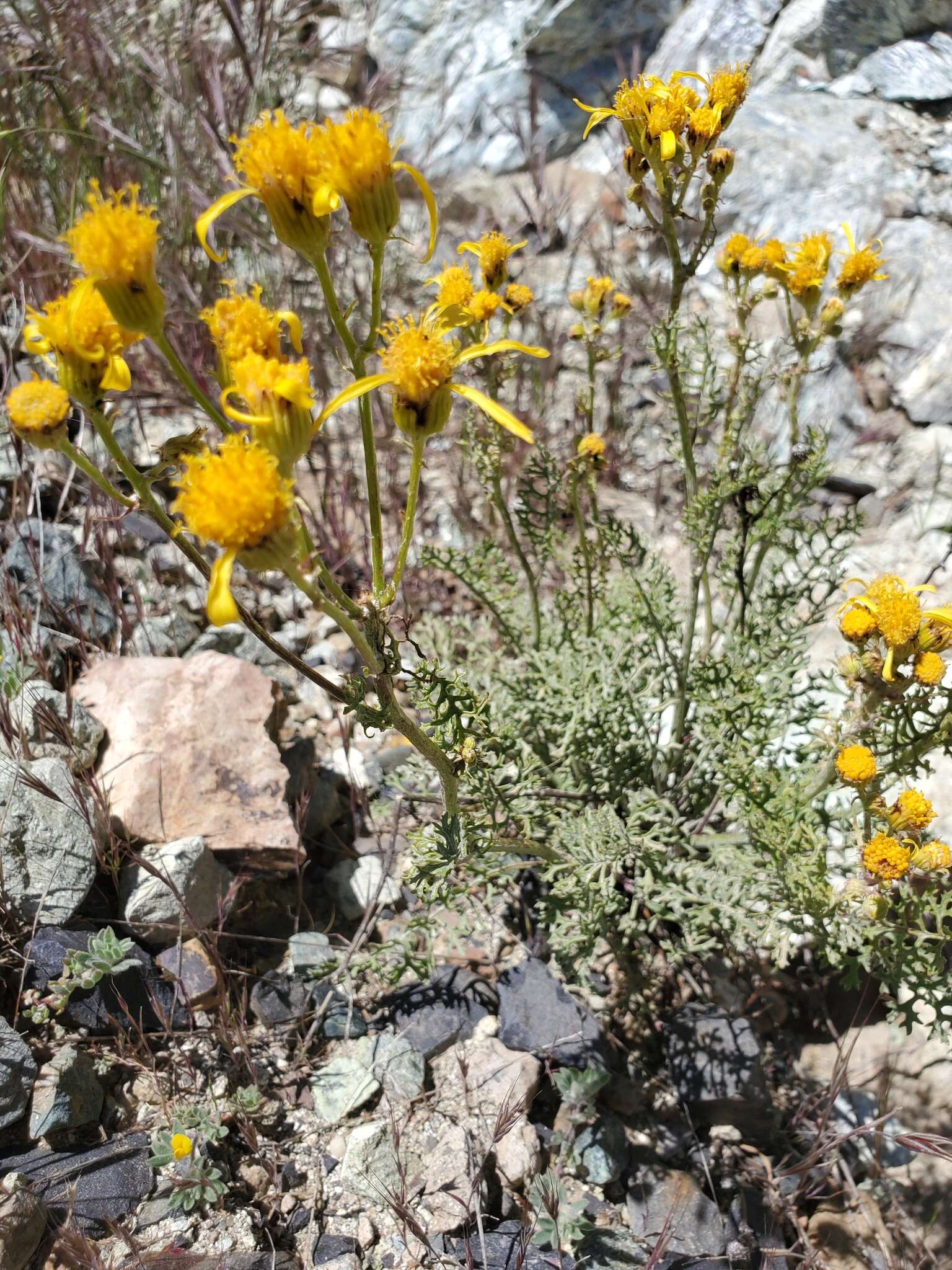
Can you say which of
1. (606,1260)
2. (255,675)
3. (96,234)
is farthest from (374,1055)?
(96,234)

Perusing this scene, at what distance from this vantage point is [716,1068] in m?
2.82

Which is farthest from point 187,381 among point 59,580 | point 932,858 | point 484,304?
point 59,580

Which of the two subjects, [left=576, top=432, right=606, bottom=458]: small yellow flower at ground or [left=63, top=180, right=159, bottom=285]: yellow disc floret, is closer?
[left=63, top=180, right=159, bottom=285]: yellow disc floret

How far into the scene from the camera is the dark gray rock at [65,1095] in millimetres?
2295

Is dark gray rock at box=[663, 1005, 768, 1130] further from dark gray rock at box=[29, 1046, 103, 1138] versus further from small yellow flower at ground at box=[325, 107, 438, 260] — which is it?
small yellow flower at ground at box=[325, 107, 438, 260]

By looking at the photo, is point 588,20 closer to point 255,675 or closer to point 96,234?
point 255,675

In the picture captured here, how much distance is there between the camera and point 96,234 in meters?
1.56

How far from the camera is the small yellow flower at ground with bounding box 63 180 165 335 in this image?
5.15 feet

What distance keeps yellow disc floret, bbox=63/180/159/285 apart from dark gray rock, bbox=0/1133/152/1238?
207 cm

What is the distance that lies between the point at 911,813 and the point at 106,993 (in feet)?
7.18

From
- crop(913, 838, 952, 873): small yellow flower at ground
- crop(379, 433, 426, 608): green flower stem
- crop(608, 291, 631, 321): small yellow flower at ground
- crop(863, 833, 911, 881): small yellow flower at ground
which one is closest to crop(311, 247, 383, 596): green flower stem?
crop(379, 433, 426, 608): green flower stem

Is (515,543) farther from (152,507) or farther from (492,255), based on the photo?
(152,507)

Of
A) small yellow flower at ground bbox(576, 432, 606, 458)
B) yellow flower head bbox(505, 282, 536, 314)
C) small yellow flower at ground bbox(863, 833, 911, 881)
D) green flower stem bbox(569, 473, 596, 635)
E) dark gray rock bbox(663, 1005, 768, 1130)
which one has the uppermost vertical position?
yellow flower head bbox(505, 282, 536, 314)

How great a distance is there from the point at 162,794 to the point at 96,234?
190 cm
